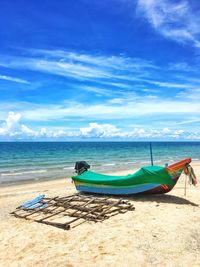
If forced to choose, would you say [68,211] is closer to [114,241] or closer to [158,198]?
[114,241]

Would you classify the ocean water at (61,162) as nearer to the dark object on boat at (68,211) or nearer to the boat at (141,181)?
the boat at (141,181)

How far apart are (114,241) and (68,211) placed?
157 inches

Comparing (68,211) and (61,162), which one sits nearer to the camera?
(68,211)

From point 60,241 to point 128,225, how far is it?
8.22 ft

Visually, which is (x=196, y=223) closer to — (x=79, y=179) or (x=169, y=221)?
(x=169, y=221)

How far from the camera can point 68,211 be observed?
12.2m

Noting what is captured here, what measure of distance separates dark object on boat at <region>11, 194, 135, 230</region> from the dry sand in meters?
0.36

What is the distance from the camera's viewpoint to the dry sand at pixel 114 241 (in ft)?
24.8

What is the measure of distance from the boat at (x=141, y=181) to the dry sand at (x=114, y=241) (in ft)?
5.36

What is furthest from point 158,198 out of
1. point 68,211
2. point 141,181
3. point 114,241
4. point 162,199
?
point 114,241

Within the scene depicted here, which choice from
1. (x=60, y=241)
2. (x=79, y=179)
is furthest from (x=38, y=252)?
(x=79, y=179)

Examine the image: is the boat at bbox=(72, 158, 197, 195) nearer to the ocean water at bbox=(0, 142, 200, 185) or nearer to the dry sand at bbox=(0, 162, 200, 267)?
the dry sand at bbox=(0, 162, 200, 267)

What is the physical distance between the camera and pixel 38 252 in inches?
326

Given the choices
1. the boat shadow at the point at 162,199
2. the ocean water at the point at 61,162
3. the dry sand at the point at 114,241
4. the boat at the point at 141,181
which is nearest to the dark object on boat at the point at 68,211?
the dry sand at the point at 114,241
